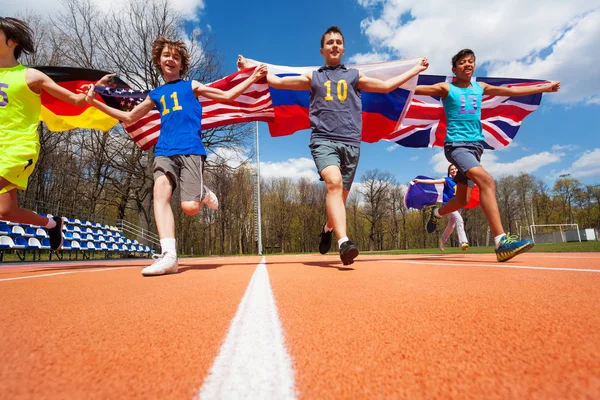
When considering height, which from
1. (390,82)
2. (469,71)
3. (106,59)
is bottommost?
(390,82)

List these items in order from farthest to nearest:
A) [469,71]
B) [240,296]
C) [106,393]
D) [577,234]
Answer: [577,234] → [469,71] → [240,296] → [106,393]

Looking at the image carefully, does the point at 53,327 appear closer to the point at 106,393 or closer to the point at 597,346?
the point at 106,393

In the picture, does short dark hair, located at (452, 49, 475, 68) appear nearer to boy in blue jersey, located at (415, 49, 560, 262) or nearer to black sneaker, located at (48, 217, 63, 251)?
boy in blue jersey, located at (415, 49, 560, 262)

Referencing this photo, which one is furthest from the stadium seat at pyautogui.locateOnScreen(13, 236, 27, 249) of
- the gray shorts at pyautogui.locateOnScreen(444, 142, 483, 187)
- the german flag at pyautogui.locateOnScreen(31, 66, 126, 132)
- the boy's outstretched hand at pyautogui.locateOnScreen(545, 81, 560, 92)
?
the boy's outstretched hand at pyautogui.locateOnScreen(545, 81, 560, 92)

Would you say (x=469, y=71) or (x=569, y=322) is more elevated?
(x=469, y=71)

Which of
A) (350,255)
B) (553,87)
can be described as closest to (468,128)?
(553,87)

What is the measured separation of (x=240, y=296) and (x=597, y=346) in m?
1.40

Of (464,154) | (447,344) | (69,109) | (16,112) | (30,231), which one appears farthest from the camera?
(30,231)

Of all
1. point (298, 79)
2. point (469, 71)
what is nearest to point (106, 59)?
point (298, 79)

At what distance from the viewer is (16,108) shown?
3.41m

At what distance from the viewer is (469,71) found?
4.40m

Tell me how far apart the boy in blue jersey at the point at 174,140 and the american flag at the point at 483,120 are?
10.5ft

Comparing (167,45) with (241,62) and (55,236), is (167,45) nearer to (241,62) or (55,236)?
(241,62)

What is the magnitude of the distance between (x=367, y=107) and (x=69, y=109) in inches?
201
